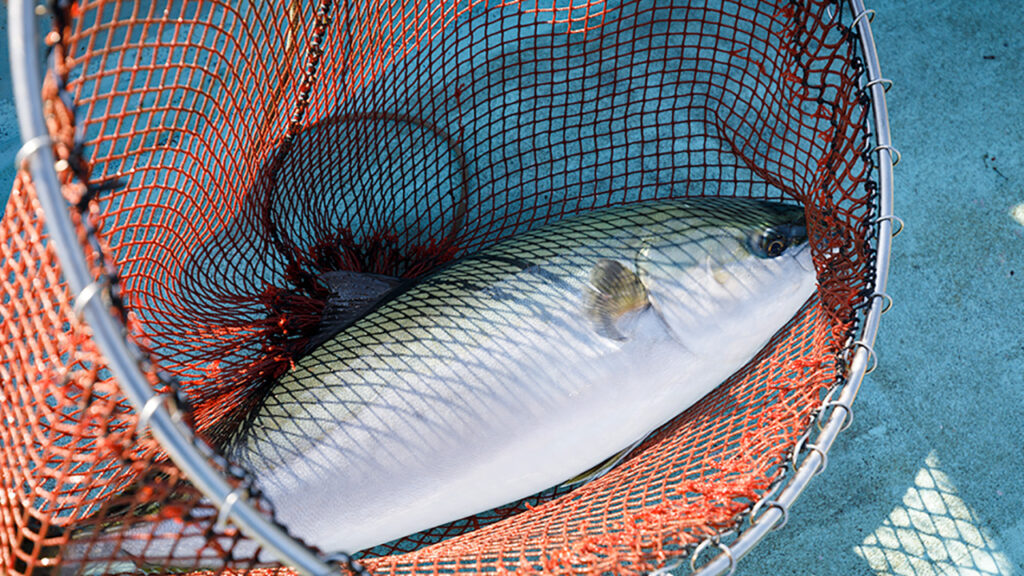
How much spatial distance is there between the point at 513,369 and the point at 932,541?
1.39 metres

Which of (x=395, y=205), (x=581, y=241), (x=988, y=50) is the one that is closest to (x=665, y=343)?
(x=581, y=241)

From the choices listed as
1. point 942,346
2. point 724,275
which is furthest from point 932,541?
point 724,275

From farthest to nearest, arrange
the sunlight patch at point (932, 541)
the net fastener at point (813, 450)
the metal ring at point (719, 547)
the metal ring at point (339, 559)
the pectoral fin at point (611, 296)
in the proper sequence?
the sunlight patch at point (932, 541)
the pectoral fin at point (611, 296)
the net fastener at point (813, 450)
the metal ring at point (719, 547)
the metal ring at point (339, 559)

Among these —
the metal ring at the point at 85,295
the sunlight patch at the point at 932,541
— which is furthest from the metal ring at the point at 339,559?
the sunlight patch at the point at 932,541

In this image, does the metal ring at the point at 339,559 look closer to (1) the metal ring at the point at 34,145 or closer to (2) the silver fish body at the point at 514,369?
→ (2) the silver fish body at the point at 514,369

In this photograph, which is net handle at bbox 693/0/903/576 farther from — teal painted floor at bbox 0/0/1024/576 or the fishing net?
teal painted floor at bbox 0/0/1024/576

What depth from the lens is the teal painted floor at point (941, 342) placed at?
213 cm

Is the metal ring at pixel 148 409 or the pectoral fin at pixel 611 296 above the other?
the metal ring at pixel 148 409

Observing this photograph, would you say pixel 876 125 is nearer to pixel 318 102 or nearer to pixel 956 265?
pixel 956 265

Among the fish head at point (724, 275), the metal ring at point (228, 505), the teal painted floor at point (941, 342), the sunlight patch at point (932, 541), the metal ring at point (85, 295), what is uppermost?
the metal ring at point (85, 295)

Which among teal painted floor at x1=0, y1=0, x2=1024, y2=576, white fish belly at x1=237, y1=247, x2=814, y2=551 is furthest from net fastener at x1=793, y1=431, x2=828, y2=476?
teal painted floor at x1=0, y1=0, x2=1024, y2=576

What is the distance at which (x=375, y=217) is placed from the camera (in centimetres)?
237

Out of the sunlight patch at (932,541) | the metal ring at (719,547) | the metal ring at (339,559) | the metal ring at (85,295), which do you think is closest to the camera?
the metal ring at (85,295)

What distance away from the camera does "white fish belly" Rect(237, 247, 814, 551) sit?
1.74 meters
